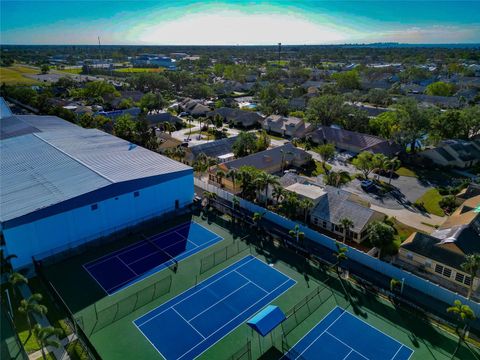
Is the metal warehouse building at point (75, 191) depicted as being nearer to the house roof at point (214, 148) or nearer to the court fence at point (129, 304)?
the court fence at point (129, 304)

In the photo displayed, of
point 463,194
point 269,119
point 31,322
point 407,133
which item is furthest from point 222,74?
point 31,322

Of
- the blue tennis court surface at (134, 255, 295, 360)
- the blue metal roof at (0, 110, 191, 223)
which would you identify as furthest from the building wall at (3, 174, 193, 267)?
the blue tennis court surface at (134, 255, 295, 360)

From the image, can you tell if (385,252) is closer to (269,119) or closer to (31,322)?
(31,322)

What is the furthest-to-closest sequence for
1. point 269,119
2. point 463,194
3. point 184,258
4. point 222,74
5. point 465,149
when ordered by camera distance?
point 222,74
point 269,119
point 465,149
point 463,194
point 184,258

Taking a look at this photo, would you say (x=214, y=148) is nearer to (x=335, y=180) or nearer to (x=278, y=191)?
(x=335, y=180)

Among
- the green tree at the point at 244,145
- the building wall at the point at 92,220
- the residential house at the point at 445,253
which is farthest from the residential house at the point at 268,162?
the residential house at the point at 445,253

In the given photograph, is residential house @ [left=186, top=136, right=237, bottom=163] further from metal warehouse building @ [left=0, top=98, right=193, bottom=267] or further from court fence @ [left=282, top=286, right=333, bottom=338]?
court fence @ [left=282, top=286, right=333, bottom=338]
